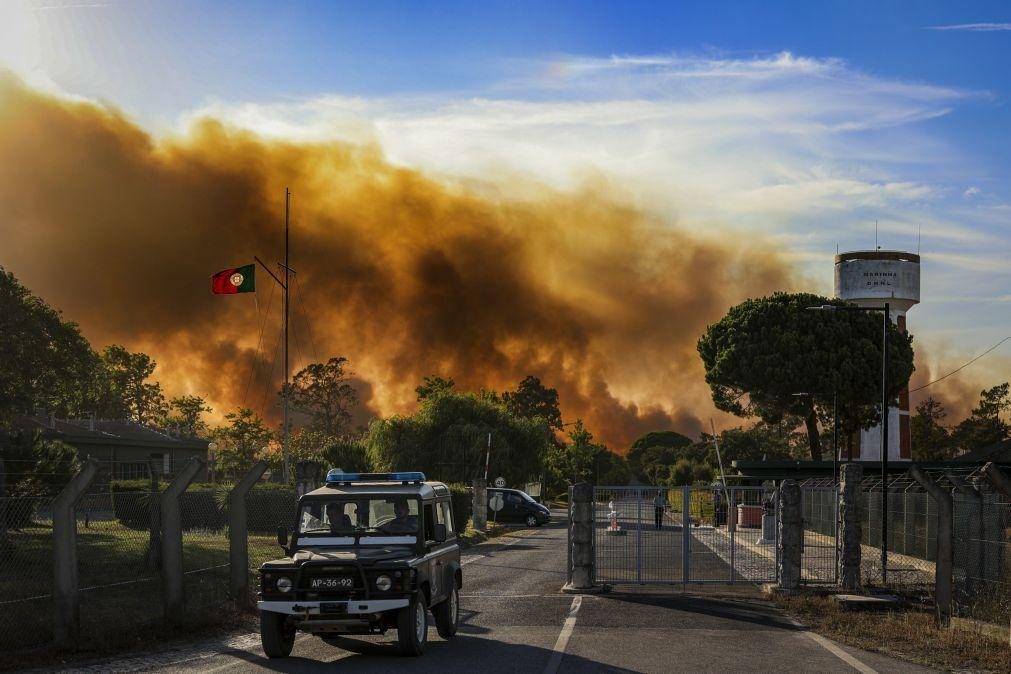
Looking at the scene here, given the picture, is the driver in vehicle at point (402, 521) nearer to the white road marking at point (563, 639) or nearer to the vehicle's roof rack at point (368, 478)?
the vehicle's roof rack at point (368, 478)

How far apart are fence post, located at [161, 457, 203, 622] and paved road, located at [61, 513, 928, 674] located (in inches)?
50.3

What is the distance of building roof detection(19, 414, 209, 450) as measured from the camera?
211 feet

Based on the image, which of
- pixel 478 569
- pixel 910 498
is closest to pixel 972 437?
pixel 910 498

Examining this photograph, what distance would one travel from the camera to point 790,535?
23391mm

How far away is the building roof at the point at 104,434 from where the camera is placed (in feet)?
211

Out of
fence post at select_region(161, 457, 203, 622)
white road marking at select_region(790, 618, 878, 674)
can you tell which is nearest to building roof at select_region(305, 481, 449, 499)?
fence post at select_region(161, 457, 203, 622)

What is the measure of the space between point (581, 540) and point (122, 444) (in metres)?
51.9

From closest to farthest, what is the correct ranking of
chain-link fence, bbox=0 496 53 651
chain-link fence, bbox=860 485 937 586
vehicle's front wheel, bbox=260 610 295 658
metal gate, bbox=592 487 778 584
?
vehicle's front wheel, bbox=260 610 295 658, chain-link fence, bbox=0 496 53 651, metal gate, bbox=592 487 778 584, chain-link fence, bbox=860 485 937 586

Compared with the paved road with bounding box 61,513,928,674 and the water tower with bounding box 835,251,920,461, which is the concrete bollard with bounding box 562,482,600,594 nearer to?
the paved road with bounding box 61,513,928,674

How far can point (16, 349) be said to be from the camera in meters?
36.6

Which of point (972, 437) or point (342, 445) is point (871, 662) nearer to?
point (342, 445)

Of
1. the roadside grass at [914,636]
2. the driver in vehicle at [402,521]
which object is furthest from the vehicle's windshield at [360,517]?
the roadside grass at [914,636]

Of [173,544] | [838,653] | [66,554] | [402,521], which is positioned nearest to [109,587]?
[173,544]

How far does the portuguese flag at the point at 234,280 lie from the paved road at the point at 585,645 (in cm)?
3184
